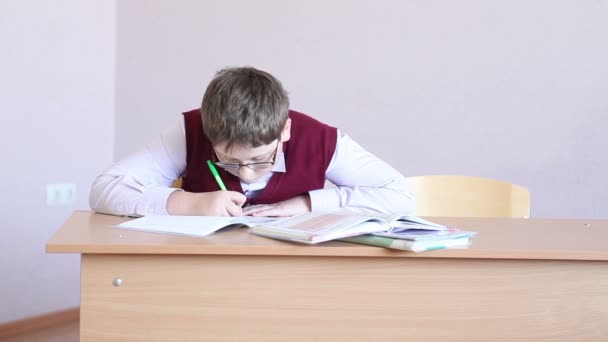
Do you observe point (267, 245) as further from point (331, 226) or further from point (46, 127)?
point (46, 127)

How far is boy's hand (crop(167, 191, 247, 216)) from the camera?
152cm

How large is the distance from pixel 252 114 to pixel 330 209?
0.31 m

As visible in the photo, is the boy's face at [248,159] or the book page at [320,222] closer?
the book page at [320,222]

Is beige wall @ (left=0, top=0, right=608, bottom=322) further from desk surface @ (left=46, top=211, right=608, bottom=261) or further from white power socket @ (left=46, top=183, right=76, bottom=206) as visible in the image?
desk surface @ (left=46, top=211, right=608, bottom=261)

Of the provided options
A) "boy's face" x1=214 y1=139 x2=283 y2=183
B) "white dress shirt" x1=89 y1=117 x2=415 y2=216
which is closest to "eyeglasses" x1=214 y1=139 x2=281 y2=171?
"boy's face" x1=214 y1=139 x2=283 y2=183

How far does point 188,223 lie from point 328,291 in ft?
1.05

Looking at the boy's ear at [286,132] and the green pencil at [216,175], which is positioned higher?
the boy's ear at [286,132]

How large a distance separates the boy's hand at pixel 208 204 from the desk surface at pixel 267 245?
0.13 metres

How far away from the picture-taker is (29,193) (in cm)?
287

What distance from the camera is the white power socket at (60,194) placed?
2.95 meters

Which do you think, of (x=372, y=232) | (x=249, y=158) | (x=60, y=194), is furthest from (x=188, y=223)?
(x=60, y=194)

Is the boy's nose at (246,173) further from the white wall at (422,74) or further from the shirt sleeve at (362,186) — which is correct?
the white wall at (422,74)

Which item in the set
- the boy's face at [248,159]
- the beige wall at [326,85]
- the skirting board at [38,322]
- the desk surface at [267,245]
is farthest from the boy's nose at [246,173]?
the skirting board at [38,322]

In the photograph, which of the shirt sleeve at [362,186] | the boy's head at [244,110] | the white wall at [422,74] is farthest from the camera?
the white wall at [422,74]
